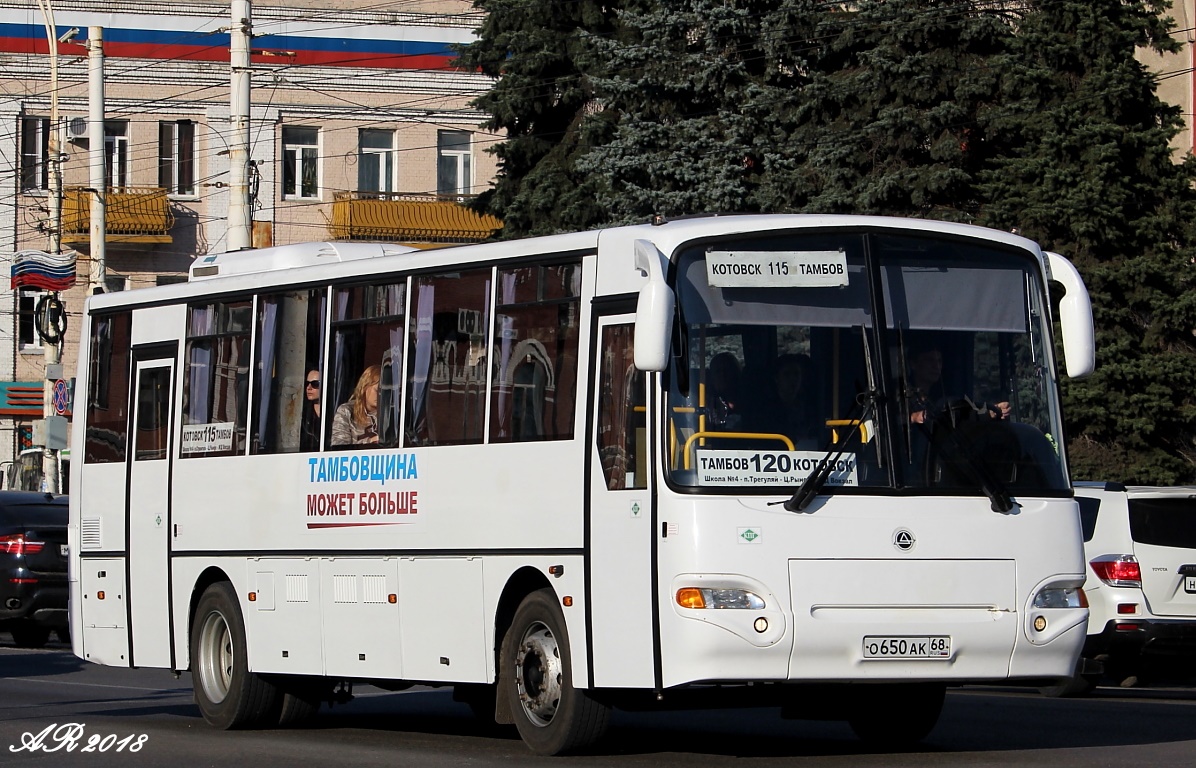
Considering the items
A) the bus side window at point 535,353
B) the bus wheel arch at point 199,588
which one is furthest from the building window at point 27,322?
the bus side window at point 535,353

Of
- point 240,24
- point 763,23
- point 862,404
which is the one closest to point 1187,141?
point 763,23

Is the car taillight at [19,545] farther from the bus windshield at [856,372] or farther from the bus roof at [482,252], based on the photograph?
the bus windshield at [856,372]

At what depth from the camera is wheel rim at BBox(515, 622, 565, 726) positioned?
11.6m

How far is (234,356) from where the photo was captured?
1477cm

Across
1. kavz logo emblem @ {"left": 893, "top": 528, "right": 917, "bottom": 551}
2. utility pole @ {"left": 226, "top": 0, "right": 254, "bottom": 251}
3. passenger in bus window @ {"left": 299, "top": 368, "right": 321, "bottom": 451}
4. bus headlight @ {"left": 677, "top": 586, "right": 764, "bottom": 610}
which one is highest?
utility pole @ {"left": 226, "top": 0, "right": 254, "bottom": 251}

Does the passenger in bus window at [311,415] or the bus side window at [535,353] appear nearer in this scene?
the bus side window at [535,353]

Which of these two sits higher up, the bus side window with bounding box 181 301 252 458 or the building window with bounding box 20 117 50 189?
the building window with bounding box 20 117 50 189

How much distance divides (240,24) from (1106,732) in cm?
1839

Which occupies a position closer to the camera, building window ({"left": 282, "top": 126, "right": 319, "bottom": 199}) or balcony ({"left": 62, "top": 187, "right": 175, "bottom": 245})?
balcony ({"left": 62, "top": 187, "right": 175, "bottom": 245})

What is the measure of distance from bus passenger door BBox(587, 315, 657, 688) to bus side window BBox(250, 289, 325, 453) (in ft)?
9.71

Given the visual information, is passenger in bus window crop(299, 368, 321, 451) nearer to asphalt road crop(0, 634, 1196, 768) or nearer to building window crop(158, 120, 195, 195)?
asphalt road crop(0, 634, 1196, 768)

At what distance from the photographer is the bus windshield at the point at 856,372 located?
35.5ft

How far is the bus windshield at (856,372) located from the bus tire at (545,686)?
137 cm

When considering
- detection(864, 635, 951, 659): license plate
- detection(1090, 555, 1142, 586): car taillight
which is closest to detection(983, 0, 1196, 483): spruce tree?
detection(1090, 555, 1142, 586): car taillight
